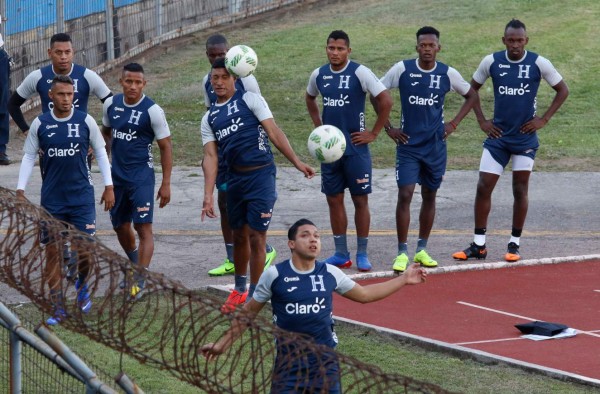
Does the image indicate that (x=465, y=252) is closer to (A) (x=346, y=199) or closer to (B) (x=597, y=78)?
(A) (x=346, y=199)

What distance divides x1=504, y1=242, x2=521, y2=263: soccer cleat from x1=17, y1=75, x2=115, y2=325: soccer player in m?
4.85

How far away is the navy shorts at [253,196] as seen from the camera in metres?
11.5

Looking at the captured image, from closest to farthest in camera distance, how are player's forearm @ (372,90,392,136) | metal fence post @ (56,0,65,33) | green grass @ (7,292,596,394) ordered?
green grass @ (7,292,596,394)
player's forearm @ (372,90,392,136)
metal fence post @ (56,0,65,33)

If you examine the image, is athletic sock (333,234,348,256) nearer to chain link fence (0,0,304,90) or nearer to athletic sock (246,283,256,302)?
athletic sock (246,283,256,302)

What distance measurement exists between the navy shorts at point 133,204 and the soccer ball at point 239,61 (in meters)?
1.38

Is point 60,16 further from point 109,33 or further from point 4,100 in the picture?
point 4,100

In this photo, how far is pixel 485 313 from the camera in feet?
39.3

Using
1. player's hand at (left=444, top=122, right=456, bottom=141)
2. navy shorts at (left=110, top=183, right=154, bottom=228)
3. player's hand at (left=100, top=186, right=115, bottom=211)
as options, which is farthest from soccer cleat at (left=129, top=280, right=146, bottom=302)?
player's hand at (left=444, top=122, right=456, bottom=141)

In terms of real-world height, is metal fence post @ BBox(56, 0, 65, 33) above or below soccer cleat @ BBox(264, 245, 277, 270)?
above

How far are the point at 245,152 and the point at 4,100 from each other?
8.36m

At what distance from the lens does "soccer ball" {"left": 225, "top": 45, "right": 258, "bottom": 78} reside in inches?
472

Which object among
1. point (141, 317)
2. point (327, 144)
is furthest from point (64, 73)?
point (141, 317)

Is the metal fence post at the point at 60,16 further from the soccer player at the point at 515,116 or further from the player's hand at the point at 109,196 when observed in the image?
the player's hand at the point at 109,196

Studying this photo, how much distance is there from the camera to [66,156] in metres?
11.2
